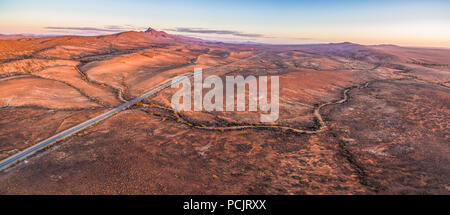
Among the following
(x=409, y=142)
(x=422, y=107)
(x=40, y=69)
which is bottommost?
(x=409, y=142)

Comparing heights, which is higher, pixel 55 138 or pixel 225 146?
pixel 55 138

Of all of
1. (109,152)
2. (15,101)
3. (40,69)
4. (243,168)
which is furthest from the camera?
(40,69)

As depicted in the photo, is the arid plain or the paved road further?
the paved road

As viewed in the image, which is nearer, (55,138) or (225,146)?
(225,146)

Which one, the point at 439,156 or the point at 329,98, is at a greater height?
the point at 329,98

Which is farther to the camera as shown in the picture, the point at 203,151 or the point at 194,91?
the point at 194,91

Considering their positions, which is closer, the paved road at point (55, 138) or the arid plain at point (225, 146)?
the arid plain at point (225, 146)
